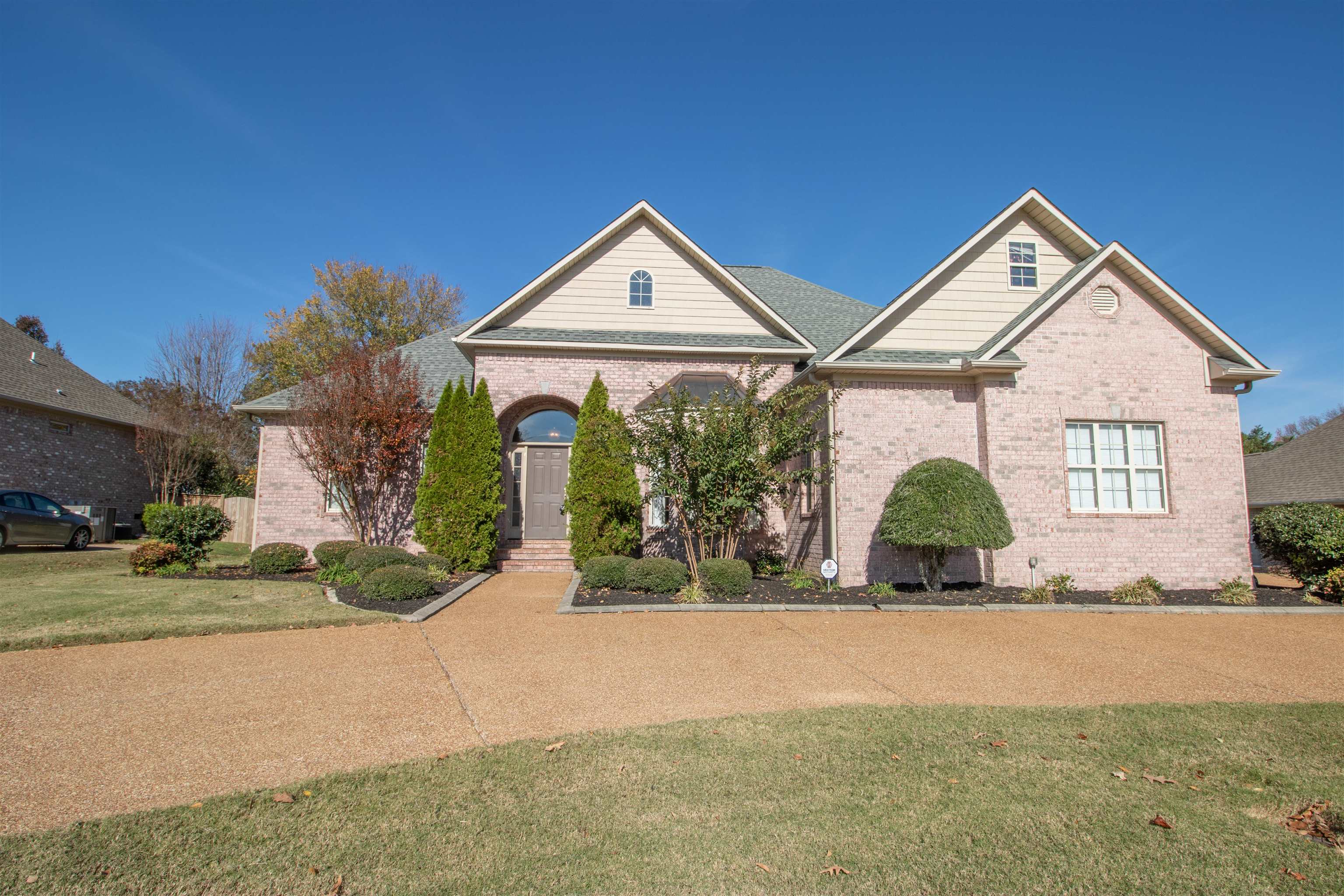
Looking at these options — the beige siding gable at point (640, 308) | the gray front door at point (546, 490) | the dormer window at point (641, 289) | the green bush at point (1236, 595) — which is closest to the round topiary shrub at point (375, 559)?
the gray front door at point (546, 490)

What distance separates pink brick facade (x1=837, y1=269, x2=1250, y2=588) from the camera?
11.9 metres

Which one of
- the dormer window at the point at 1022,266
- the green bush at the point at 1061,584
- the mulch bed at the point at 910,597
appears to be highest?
the dormer window at the point at 1022,266

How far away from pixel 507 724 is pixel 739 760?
180 cm

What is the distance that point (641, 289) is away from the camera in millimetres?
15430

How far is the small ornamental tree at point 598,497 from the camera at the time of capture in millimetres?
13617

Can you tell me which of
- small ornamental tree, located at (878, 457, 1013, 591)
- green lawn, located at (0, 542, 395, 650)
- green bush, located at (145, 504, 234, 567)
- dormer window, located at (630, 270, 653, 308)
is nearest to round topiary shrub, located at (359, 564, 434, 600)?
green lawn, located at (0, 542, 395, 650)

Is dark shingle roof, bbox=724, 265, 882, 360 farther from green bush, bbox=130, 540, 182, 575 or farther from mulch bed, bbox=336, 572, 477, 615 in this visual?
green bush, bbox=130, 540, 182, 575

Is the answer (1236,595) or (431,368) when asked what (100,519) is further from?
(1236,595)

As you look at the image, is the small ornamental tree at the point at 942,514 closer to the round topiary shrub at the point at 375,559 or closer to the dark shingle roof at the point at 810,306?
the dark shingle roof at the point at 810,306

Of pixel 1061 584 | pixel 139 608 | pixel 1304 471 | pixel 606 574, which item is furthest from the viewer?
pixel 1304 471

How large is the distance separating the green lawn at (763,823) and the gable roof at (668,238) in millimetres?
11178

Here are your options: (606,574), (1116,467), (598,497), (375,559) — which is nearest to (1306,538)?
(1116,467)

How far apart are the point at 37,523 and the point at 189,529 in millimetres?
7099

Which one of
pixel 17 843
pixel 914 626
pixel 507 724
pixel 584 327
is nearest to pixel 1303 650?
pixel 914 626
